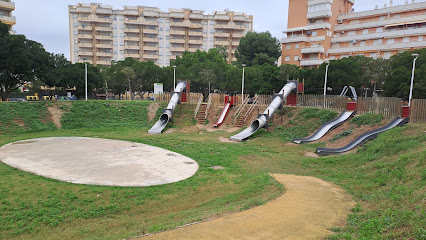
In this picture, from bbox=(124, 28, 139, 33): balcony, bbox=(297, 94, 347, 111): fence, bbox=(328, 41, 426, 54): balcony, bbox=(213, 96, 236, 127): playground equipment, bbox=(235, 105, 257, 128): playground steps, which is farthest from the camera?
bbox=(124, 28, 139, 33): balcony

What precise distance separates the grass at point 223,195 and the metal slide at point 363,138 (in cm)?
100

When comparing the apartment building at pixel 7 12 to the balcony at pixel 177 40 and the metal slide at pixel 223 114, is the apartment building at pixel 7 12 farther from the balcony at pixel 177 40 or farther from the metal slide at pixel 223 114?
the metal slide at pixel 223 114

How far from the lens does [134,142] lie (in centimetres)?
1966

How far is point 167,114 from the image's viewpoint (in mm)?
27156

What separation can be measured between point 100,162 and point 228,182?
22.0 feet

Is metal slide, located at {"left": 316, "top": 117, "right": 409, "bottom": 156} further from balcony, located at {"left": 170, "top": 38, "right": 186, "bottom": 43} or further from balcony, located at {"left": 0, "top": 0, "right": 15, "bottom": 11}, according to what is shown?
balcony, located at {"left": 170, "top": 38, "right": 186, "bottom": 43}

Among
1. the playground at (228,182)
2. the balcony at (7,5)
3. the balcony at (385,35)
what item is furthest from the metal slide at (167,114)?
the balcony at (7,5)

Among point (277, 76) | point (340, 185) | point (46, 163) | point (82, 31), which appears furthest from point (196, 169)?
point (82, 31)

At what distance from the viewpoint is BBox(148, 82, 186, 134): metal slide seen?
25.4 meters

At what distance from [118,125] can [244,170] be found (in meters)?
18.6

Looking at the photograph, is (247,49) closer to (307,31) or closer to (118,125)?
(307,31)

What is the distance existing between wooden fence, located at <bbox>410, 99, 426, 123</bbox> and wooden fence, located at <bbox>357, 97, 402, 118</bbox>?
2.55 ft

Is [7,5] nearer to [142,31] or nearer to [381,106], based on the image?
[142,31]

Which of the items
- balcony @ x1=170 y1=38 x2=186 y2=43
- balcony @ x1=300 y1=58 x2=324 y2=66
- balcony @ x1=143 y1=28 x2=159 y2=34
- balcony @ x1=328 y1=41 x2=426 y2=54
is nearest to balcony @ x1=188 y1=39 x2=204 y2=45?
balcony @ x1=170 y1=38 x2=186 y2=43
